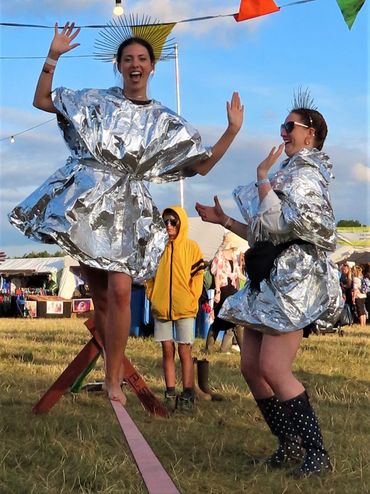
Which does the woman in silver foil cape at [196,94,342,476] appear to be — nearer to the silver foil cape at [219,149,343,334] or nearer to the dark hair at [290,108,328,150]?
the silver foil cape at [219,149,343,334]

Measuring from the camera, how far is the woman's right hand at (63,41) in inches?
158

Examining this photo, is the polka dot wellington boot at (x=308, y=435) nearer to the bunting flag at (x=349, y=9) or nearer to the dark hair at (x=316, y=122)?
the dark hair at (x=316, y=122)

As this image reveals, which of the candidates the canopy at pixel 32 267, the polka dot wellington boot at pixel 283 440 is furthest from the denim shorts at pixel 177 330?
the canopy at pixel 32 267

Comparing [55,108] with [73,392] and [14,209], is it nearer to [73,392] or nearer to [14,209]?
[14,209]

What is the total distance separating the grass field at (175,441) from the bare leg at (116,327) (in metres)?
0.32

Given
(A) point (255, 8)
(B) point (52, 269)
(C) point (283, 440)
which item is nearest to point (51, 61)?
(A) point (255, 8)

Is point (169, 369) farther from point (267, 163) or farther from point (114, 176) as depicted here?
point (267, 163)

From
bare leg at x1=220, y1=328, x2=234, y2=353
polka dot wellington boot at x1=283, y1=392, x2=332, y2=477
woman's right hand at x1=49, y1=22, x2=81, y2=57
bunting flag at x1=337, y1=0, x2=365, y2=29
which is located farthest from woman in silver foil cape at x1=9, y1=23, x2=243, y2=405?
bare leg at x1=220, y1=328, x2=234, y2=353

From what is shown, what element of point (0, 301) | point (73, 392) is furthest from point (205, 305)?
point (0, 301)

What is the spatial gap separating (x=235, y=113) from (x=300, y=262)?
97cm

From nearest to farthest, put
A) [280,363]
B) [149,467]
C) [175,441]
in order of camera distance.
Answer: [149,467]
[280,363]
[175,441]

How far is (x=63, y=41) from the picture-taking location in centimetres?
402

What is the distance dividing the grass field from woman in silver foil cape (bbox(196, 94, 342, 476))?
23cm

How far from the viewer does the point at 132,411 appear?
5.48 meters
